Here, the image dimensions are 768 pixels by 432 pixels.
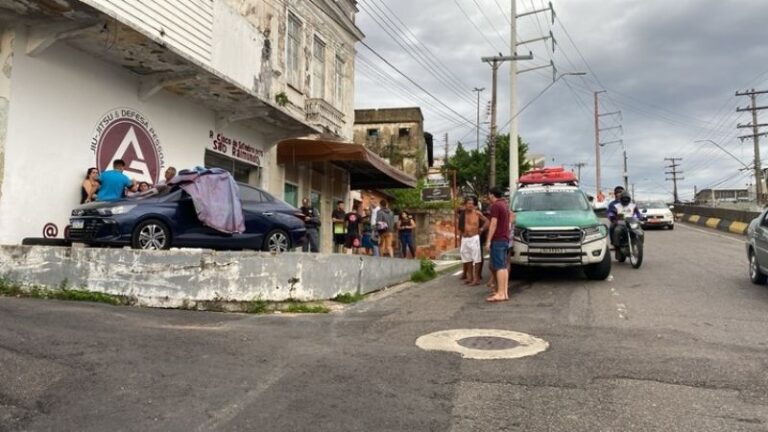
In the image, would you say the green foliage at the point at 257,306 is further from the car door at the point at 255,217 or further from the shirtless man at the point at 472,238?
the shirtless man at the point at 472,238

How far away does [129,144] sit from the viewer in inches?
446

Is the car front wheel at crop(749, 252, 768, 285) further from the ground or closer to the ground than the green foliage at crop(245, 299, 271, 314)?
further from the ground

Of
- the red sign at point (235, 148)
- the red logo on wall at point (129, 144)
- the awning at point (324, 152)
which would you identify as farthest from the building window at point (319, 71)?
the red logo on wall at point (129, 144)

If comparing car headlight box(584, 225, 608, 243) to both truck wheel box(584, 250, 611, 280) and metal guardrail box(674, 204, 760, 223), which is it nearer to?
truck wheel box(584, 250, 611, 280)

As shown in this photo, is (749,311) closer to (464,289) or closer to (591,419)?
(464,289)

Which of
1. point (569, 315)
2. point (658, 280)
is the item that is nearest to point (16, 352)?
point (569, 315)

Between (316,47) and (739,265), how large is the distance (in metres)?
13.5

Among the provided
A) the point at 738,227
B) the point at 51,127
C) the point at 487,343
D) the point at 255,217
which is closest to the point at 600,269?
the point at 487,343

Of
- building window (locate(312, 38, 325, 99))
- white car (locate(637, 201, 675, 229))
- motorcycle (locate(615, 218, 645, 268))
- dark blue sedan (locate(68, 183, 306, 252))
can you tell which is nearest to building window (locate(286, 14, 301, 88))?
building window (locate(312, 38, 325, 99))

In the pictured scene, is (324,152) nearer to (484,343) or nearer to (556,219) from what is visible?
(556,219)

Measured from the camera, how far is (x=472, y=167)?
47.8 m

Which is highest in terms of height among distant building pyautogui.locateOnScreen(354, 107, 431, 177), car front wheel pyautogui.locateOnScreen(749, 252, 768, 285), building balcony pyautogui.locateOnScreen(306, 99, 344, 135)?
distant building pyautogui.locateOnScreen(354, 107, 431, 177)

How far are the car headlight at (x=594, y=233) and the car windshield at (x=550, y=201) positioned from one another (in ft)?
3.11

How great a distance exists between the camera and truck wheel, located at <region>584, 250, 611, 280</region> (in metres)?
11.1
